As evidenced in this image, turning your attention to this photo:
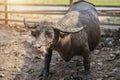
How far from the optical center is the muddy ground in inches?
293

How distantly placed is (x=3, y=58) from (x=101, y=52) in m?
2.78

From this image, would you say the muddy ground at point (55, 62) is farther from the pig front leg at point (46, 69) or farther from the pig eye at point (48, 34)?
the pig eye at point (48, 34)

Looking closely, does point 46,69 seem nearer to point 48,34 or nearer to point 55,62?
point 55,62

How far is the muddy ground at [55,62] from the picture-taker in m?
7.45

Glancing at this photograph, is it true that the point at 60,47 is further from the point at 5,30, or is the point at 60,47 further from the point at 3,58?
the point at 5,30

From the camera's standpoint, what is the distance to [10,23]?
38.9 ft

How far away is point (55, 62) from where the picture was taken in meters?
8.38

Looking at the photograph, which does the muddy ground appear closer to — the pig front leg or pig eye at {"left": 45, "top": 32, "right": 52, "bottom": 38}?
the pig front leg

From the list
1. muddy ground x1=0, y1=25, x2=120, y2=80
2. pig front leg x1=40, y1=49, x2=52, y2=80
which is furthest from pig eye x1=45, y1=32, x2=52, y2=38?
muddy ground x1=0, y1=25, x2=120, y2=80

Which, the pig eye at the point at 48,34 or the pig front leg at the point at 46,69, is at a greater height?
the pig eye at the point at 48,34

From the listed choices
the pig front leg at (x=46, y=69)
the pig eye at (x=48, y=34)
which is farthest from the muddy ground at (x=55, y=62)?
the pig eye at (x=48, y=34)

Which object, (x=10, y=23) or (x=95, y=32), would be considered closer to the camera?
(x=95, y=32)

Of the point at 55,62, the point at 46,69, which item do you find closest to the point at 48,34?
the point at 46,69

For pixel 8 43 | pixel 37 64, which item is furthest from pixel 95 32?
pixel 8 43
